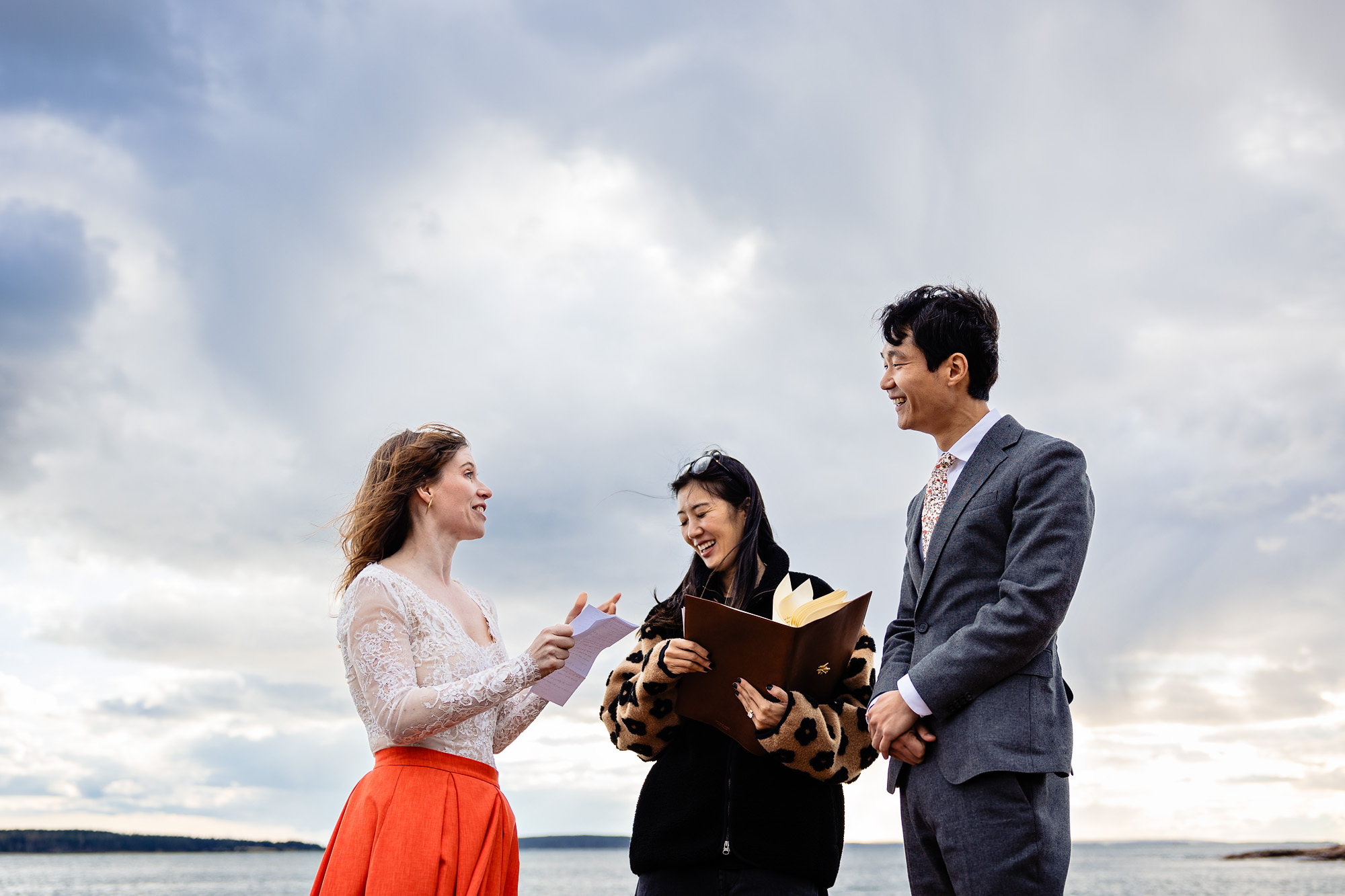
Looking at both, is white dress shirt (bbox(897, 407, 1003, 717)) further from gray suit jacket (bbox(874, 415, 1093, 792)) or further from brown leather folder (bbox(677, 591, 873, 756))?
A: brown leather folder (bbox(677, 591, 873, 756))

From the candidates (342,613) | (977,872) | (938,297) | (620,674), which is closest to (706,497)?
(620,674)

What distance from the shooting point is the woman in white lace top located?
295cm

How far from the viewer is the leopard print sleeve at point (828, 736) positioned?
2.83 metres

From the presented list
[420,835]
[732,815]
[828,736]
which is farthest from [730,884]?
[420,835]

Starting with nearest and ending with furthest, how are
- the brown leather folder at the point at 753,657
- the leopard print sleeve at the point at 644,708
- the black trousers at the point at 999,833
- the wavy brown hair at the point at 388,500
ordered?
the black trousers at the point at 999,833 → the brown leather folder at the point at 753,657 → the leopard print sleeve at the point at 644,708 → the wavy brown hair at the point at 388,500

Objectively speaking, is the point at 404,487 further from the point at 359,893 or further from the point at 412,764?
the point at 359,893

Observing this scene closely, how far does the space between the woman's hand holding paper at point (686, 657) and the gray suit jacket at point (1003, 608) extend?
57 cm

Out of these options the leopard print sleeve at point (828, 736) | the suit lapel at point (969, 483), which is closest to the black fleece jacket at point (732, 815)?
the leopard print sleeve at point (828, 736)

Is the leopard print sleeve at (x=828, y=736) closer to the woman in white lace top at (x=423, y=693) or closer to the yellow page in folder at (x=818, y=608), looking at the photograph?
the yellow page in folder at (x=818, y=608)

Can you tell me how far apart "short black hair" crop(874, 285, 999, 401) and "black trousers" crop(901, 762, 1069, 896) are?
3.80ft

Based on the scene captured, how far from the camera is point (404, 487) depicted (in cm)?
358

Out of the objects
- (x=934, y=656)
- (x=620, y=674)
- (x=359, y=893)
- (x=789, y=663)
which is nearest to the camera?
(x=934, y=656)

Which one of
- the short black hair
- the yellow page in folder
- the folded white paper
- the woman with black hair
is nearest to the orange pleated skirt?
the folded white paper

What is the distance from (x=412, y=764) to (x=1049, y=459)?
2194mm
